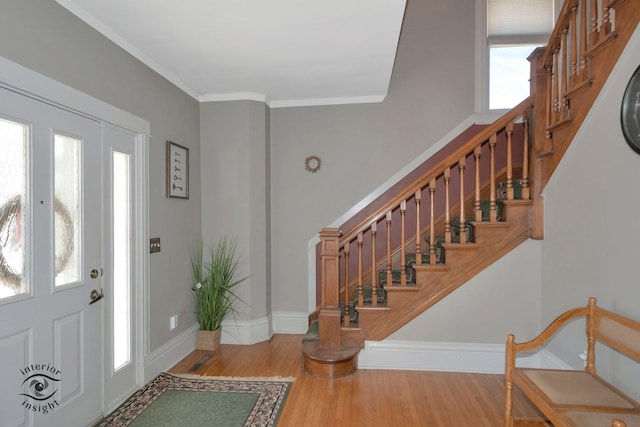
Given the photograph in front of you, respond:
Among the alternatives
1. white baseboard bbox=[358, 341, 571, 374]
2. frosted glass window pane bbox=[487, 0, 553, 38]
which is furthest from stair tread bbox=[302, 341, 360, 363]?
frosted glass window pane bbox=[487, 0, 553, 38]

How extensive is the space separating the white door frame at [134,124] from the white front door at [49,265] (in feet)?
0.18

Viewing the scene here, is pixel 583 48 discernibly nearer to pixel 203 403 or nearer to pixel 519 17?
pixel 519 17

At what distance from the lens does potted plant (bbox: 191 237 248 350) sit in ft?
→ 11.5

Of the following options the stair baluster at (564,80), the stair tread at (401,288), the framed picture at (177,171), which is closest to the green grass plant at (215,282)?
the framed picture at (177,171)

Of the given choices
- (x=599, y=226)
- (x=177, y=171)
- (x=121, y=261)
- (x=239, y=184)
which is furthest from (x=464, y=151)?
(x=121, y=261)

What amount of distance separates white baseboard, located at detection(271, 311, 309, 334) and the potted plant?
0.56 meters

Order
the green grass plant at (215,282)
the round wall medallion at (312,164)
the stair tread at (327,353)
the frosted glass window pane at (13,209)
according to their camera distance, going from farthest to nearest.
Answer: the round wall medallion at (312,164), the green grass plant at (215,282), the stair tread at (327,353), the frosted glass window pane at (13,209)

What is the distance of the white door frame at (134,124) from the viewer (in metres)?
1.85

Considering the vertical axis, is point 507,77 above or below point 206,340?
above

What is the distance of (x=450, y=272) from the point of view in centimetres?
297

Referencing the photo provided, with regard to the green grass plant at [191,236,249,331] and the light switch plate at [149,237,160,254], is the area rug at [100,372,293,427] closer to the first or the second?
the green grass plant at [191,236,249,331]

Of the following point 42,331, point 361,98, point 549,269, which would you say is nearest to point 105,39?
point 42,331

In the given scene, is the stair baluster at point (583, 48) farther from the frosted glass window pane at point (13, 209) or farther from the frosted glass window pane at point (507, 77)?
the frosted glass window pane at point (13, 209)

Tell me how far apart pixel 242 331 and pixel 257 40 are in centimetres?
276
